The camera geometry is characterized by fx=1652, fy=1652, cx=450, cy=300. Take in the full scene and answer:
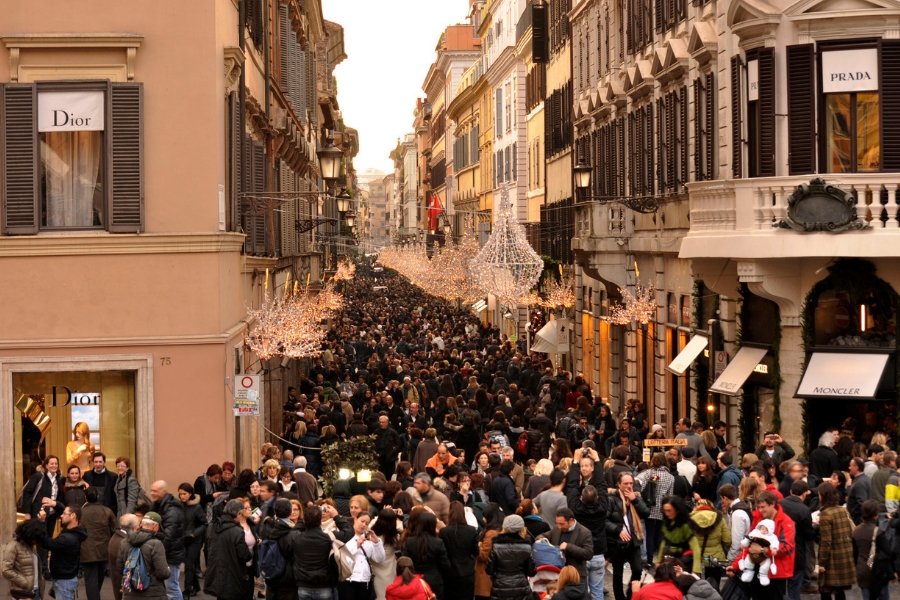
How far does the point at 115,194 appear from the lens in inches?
850

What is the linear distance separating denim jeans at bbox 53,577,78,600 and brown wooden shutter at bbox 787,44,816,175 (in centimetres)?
1275

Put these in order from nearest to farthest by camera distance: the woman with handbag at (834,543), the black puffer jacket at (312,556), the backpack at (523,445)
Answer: the black puffer jacket at (312,556) < the woman with handbag at (834,543) < the backpack at (523,445)

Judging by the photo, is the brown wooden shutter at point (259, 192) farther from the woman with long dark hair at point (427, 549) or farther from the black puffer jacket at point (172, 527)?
the woman with long dark hair at point (427, 549)

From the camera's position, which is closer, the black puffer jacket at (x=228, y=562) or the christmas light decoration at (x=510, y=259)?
the black puffer jacket at (x=228, y=562)

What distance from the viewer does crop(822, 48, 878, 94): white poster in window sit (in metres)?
23.8

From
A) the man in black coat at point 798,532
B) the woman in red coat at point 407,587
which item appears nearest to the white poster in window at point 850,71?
the man in black coat at point 798,532

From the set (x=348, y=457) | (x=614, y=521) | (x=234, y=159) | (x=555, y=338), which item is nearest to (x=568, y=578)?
(x=614, y=521)

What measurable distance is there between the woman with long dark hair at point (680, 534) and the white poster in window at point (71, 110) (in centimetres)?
960

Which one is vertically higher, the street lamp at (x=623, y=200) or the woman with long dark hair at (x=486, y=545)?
the street lamp at (x=623, y=200)

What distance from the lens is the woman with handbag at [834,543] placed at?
54.3 feet

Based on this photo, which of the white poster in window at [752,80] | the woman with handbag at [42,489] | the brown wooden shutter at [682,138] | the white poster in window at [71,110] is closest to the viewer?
the woman with handbag at [42,489]

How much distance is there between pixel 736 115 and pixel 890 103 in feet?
9.28

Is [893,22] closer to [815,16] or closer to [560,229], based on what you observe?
[815,16]

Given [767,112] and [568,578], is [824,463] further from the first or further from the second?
[568,578]
